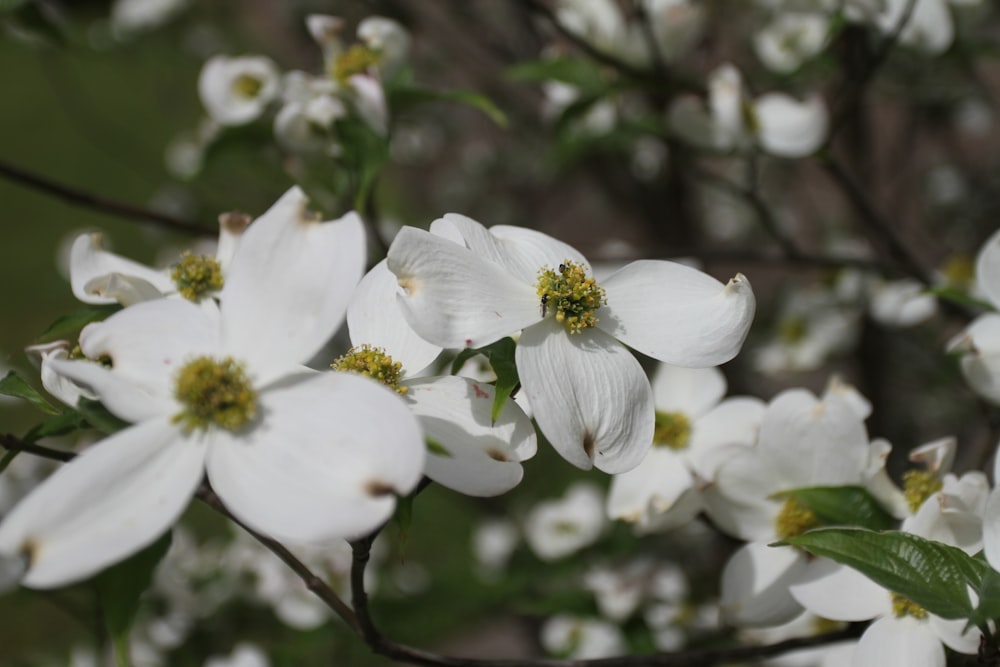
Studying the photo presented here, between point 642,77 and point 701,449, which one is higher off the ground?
point 642,77

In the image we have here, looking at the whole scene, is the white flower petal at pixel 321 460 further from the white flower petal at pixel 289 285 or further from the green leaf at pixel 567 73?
the green leaf at pixel 567 73

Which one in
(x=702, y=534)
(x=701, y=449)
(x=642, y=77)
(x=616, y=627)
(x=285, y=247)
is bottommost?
(x=702, y=534)

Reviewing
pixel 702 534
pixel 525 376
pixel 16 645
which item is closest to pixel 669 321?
pixel 525 376

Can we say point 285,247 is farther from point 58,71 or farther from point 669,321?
point 58,71

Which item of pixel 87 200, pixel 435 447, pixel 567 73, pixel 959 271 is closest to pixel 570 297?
pixel 435 447

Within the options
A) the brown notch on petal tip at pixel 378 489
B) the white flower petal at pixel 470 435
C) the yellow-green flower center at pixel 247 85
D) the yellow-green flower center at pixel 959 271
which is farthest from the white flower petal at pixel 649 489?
the yellow-green flower center at pixel 959 271

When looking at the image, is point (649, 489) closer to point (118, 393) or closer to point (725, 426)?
point (725, 426)
